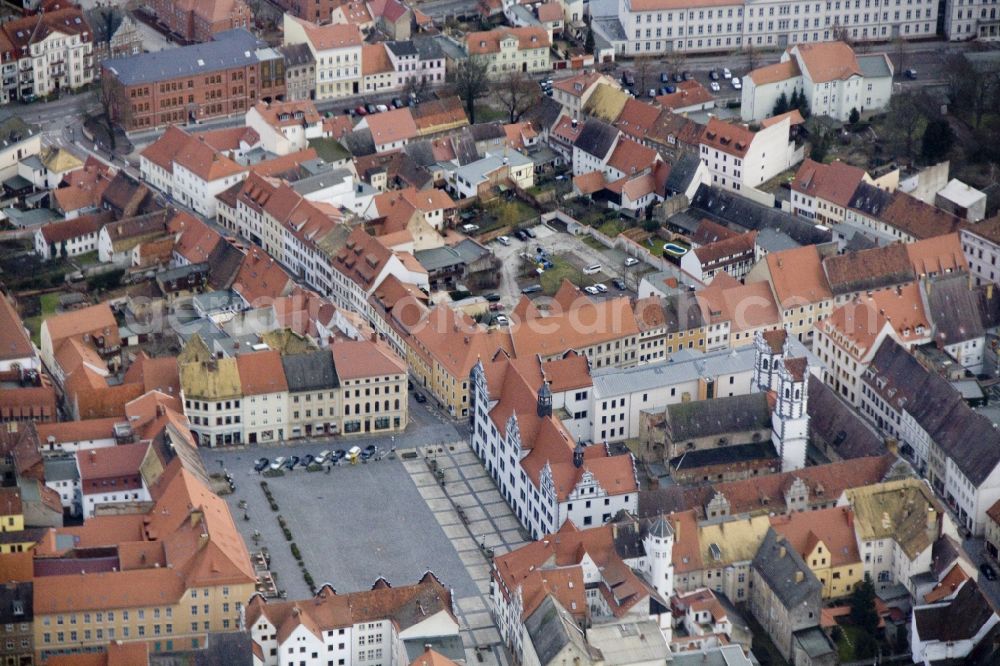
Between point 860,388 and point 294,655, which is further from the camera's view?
point 860,388

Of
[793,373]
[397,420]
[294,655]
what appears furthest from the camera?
[397,420]

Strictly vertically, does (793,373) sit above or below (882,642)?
above

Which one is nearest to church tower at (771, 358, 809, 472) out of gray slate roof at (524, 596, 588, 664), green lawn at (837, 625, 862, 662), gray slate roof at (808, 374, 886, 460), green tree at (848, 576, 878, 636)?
gray slate roof at (808, 374, 886, 460)

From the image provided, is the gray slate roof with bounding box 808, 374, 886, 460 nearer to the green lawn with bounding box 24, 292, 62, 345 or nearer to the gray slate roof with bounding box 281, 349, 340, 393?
the gray slate roof with bounding box 281, 349, 340, 393

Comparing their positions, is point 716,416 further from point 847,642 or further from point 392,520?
point 392,520

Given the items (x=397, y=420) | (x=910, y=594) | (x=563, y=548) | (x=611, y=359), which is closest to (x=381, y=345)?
(x=397, y=420)

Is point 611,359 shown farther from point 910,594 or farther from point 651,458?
point 910,594
